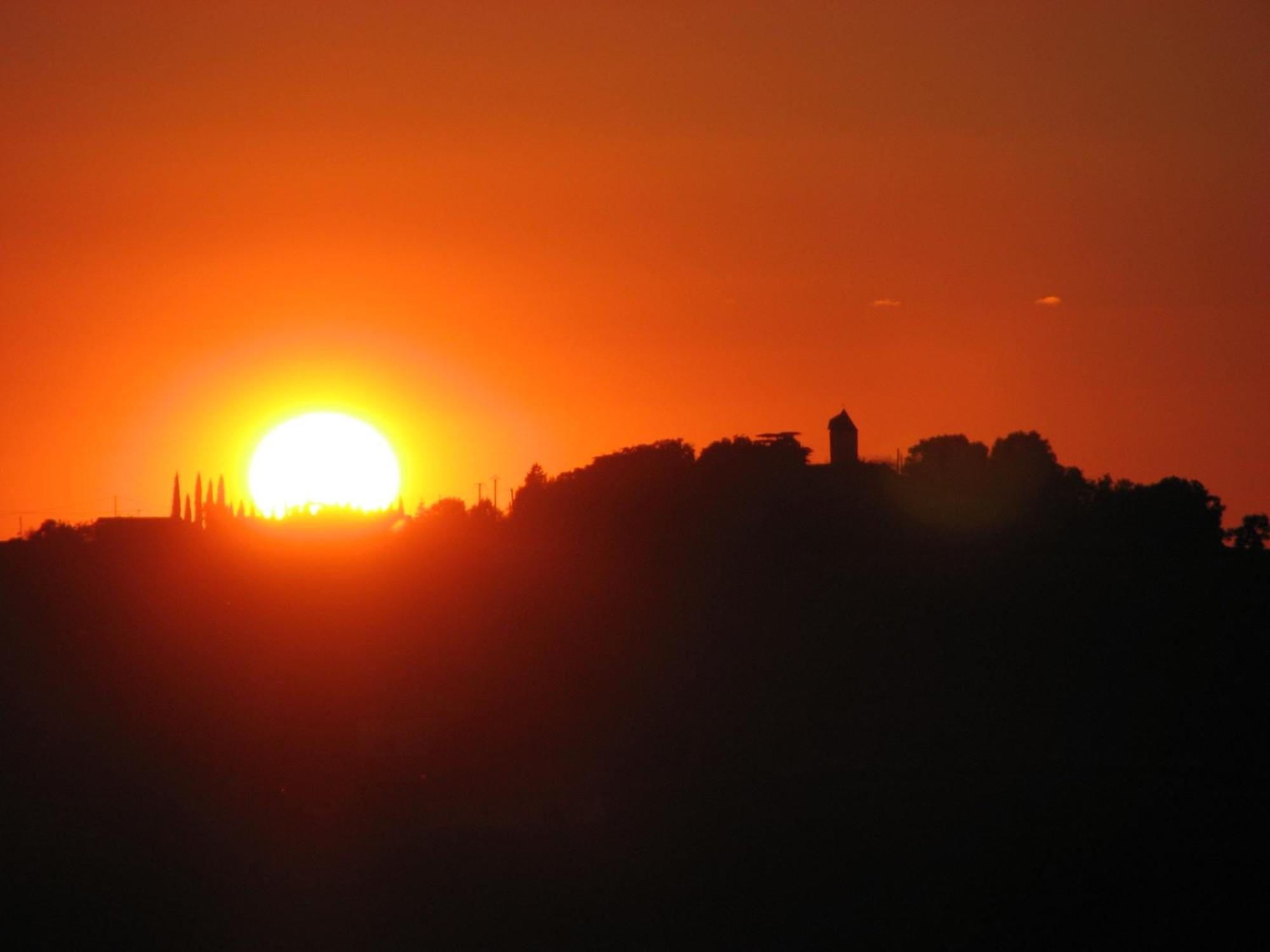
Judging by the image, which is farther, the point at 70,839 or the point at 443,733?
the point at 443,733

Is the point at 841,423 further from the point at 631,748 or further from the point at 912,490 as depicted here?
the point at 631,748

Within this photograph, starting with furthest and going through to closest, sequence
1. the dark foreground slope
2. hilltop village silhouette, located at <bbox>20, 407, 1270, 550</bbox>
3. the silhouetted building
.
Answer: the silhouetted building
hilltop village silhouette, located at <bbox>20, 407, 1270, 550</bbox>
the dark foreground slope

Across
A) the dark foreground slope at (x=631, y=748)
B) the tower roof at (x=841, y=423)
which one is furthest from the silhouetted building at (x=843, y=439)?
the dark foreground slope at (x=631, y=748)

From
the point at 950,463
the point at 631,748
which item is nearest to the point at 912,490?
the point at 950,463

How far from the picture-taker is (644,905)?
31234 mm

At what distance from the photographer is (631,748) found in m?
38.7

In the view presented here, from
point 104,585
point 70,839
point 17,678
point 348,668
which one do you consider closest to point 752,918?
point 70,839

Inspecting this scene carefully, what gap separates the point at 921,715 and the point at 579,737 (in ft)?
25.6

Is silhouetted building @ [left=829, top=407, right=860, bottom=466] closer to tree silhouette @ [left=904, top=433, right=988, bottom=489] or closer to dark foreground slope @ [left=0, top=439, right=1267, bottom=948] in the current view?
tree silhouette @ [left=904, top=433, right=988, bottom=489]

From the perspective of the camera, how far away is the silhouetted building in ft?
333

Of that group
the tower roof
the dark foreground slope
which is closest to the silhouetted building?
the tower roof

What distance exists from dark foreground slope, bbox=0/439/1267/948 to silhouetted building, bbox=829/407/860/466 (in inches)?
1579

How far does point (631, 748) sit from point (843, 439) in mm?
65291

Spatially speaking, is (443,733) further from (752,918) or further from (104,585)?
(104,585)
